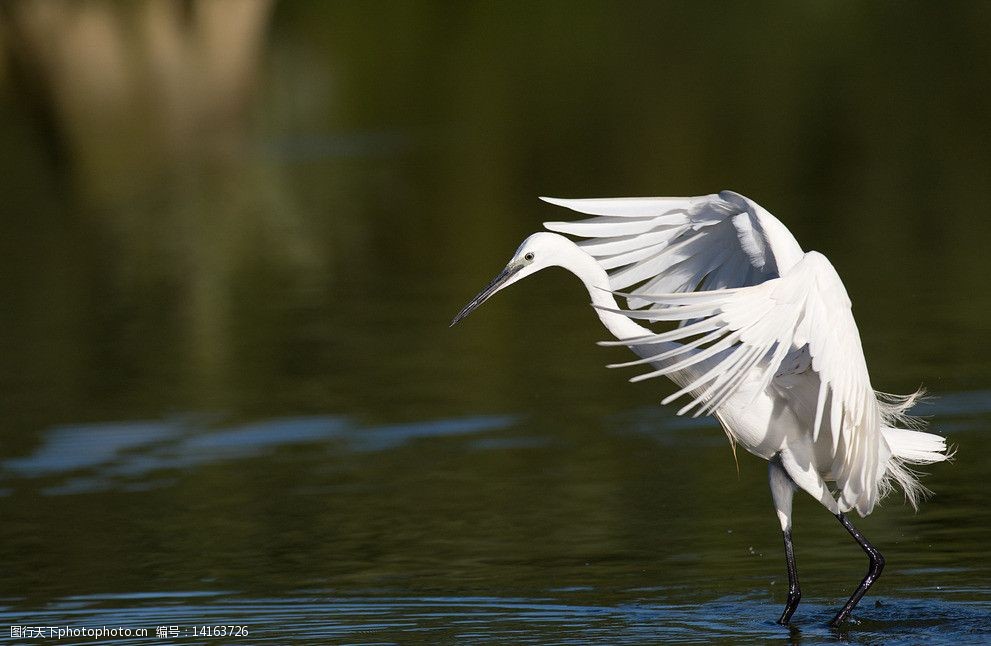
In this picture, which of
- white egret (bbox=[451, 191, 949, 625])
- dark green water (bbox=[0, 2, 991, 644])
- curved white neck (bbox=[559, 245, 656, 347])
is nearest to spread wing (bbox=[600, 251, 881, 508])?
white egret (bbox=[451, 191, 949, 625])

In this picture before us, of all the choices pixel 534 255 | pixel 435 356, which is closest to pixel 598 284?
pixel 534 255

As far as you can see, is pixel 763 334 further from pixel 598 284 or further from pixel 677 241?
pixel 677 241

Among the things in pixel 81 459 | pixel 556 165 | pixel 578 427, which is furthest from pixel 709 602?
pixel 556 165

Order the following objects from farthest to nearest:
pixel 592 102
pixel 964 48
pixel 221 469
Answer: pixel 964 48
pixel 592 102
pixel 221 469

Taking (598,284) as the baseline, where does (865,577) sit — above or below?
below

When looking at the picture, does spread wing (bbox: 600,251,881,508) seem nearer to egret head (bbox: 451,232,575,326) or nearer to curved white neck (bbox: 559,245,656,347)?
curved white neck (bbox: 559,245,656,347)

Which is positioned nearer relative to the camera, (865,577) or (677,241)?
(865,577)

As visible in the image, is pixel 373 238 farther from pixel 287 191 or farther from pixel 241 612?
pixel 241 612

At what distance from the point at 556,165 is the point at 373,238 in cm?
389

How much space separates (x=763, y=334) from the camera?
6.54 metres

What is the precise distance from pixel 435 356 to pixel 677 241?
15.4 feet

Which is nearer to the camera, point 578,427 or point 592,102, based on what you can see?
point 578,427

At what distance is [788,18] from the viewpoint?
36.0 m

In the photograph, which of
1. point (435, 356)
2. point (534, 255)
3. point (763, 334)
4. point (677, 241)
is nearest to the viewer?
point (763, 334)
